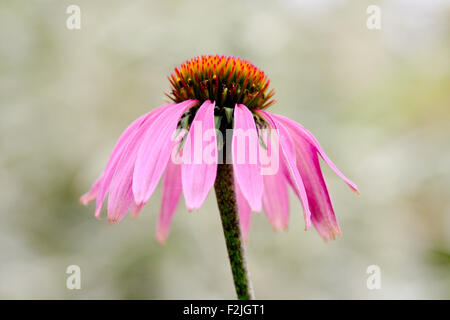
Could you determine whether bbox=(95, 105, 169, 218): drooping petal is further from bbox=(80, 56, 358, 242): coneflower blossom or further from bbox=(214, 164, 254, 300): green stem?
bbox=(214, 164, 254, 300): green stem

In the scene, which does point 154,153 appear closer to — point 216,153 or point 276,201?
point 216,153

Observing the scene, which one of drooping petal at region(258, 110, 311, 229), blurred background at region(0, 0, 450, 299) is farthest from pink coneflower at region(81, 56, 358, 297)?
blurred background at region(0, 0, 450, 299)

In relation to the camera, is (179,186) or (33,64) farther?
(33,64)

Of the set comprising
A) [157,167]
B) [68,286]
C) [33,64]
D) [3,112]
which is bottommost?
[68,286]

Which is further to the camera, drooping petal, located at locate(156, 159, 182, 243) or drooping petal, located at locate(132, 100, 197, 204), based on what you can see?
drooping petal, located at locate(156, 159, 182, 243)

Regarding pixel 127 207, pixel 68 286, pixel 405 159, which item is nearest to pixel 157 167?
pixel 127 207

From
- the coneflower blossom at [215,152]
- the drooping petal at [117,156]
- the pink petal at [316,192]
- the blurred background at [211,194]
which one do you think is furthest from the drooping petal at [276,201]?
the blurred background at [211,194]

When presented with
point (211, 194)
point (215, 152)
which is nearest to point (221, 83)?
point (215, 152)

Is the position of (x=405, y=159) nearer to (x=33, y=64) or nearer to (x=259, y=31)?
(x=259, y=31)
